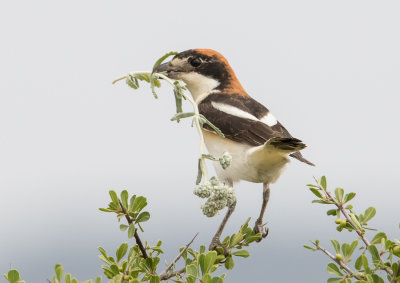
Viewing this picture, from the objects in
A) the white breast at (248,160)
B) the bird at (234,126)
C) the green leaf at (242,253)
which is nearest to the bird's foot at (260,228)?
the bird at (234,126)

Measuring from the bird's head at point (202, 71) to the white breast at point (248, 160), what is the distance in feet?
3.57

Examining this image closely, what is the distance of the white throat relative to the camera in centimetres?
712

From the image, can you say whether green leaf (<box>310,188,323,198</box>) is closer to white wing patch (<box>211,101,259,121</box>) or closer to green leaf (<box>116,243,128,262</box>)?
green leaf (<box>116,243,128,262</box>)

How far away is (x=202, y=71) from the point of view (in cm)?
708

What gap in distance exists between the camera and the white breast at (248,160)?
5852mm

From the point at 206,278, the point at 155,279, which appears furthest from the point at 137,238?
the point at 206,278

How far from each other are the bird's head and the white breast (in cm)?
109

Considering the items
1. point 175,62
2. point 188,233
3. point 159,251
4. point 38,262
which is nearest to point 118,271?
point 159,251

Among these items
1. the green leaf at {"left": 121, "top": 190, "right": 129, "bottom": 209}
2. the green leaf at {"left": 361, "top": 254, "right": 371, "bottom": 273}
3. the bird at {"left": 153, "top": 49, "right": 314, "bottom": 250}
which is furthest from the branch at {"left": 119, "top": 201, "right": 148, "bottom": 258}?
the green leaf at {"left": 361, "top": 254, "right": 371, "bottom": 273}

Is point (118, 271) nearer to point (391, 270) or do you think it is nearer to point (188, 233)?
point (391, 270)

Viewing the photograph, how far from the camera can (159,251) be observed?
471 cm

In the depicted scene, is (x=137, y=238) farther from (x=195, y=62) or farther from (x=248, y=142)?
(x=195, y=62)

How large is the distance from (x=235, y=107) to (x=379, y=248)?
2.58 metres

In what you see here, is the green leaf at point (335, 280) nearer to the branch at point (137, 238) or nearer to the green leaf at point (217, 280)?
the green leaf at point (217, 280)
